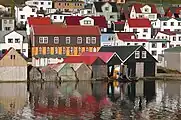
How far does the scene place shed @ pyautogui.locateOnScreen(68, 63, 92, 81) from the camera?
39.1m

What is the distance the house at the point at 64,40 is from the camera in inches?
1831

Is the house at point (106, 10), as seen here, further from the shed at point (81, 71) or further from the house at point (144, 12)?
the shed at point (81, 71)

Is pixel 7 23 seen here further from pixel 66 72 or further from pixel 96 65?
pixel 66 72

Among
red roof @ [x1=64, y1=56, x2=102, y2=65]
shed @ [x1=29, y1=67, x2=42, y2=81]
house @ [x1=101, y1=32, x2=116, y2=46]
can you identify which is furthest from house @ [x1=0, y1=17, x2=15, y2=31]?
shed @ [x1=29, y1=67, x2=42, y2=81]

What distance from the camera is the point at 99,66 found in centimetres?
4047

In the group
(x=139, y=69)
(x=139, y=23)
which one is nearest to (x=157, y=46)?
(x=139, y=23)

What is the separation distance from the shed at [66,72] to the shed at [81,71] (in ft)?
0.97

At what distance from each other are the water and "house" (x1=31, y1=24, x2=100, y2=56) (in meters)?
9.67

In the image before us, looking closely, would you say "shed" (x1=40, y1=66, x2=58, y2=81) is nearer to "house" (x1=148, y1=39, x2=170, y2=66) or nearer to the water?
the water

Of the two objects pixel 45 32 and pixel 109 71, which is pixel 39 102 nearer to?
pixel 109 71

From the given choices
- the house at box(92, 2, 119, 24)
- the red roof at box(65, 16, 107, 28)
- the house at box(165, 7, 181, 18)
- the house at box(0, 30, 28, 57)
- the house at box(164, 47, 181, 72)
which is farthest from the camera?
the house at box(165, 7, 181, 18)

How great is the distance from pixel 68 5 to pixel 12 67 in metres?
39.7

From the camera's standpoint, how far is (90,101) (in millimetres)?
27188

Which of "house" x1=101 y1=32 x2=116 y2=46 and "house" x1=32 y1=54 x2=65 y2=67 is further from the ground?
"house" x1=101 y1=32 x2=116 y2=46
